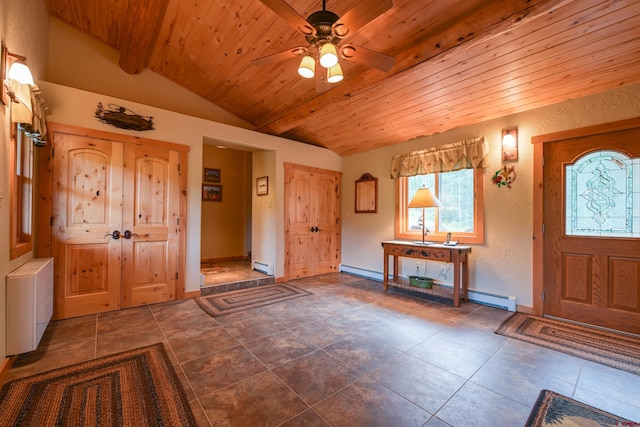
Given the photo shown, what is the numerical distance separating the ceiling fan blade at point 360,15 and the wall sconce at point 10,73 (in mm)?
2358

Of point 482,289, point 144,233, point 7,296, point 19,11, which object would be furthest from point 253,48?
point 482,289

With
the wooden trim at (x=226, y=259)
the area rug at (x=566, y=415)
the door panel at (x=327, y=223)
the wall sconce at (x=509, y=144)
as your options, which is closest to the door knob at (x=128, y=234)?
the wooden trim at (x=226, y=259)

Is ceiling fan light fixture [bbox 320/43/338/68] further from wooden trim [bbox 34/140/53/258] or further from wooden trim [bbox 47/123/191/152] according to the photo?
wooden trim [bbox 34/140/53/258]

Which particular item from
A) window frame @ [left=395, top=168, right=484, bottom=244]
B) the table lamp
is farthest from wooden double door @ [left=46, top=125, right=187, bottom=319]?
window frame @ [left=395, top=168, right=484, bottom=244]

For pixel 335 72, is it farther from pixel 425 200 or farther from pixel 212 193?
pixel 212 193

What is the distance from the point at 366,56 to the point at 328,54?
421mm

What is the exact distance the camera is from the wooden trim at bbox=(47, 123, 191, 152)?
303 centimetres

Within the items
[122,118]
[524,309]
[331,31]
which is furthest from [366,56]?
[524,309]

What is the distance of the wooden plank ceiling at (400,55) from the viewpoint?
7.58 feet

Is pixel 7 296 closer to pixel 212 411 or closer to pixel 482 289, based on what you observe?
pixel 212 411

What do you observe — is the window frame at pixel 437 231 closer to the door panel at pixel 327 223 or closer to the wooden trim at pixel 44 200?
the door panel at pixel 327 223

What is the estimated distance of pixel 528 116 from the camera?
338 cm

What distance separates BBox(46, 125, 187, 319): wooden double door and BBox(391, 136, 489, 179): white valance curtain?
3.49 m

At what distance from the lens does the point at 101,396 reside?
1.76m
